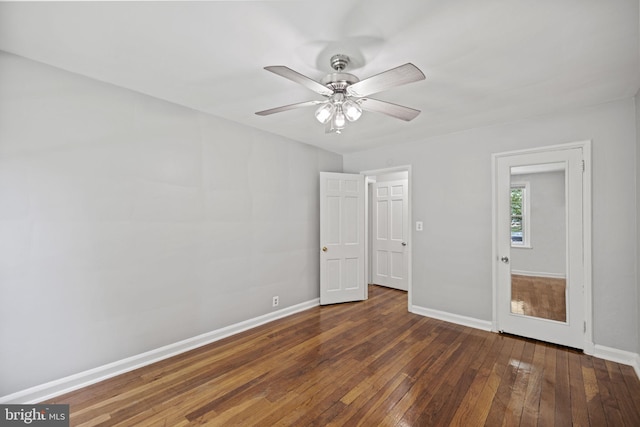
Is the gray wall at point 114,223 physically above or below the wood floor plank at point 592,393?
above

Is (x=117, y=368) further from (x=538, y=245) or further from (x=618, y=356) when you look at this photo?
(x=618, y=356)

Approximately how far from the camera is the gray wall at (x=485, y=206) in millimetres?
2699

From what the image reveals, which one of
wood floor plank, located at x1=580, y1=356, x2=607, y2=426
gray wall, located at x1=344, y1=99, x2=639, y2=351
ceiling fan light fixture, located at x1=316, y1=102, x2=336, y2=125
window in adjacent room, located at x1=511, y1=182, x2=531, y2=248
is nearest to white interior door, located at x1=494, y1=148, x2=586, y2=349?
window in adjacent room, located at x1=511, y1=182, x2=531, y2=248

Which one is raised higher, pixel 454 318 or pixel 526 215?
pixel 526 215

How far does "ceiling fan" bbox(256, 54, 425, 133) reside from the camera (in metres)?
1.69

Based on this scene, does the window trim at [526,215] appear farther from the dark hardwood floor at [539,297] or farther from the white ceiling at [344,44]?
the white ceiling at [344,44]

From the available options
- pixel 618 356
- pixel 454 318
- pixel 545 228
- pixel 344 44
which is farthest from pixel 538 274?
pixel 344 44

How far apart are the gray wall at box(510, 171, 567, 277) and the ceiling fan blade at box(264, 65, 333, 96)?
2.75 m

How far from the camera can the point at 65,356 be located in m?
2.22

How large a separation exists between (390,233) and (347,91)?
3.99 meters

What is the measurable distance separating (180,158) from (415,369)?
3.13m

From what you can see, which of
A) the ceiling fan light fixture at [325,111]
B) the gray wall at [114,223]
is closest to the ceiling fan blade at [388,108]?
the ceiling fan light fixture at [325,111]

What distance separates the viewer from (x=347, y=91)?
1.96m

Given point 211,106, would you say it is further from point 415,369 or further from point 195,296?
point 415,369
